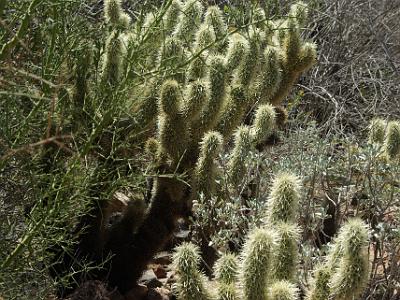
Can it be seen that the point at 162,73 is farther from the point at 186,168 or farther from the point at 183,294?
the point at 183,294

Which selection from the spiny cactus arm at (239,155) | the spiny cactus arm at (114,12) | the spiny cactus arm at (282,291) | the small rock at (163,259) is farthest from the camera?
A: the small rock at (163,259)

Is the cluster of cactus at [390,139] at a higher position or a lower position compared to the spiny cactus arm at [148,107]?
lower

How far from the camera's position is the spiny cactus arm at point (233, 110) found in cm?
489

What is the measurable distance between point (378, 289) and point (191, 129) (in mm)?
1438

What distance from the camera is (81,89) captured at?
4.50 meters

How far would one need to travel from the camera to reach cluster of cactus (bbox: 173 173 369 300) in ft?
10.9

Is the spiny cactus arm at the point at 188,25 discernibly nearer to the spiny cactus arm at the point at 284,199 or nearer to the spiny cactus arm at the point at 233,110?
the spiny cactus arm at the point at 233,110

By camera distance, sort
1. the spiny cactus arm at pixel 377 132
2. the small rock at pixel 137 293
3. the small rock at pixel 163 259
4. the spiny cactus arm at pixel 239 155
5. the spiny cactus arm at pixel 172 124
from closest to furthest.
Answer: the spiny cactus arm at pixel 172 124
the spiny cactus arm at pixel 239 155
the small rock at pixel 137 293
the spiny cactus arm at pixel 377 132
the small rock at pixel 163 259

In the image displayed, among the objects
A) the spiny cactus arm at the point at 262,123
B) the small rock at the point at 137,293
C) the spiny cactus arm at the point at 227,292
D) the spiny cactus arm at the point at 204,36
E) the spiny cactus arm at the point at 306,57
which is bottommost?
the small rock at the point at 137,293

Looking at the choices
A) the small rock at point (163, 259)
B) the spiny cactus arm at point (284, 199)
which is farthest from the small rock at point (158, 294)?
the spiny cactus arm at point (284, 199)

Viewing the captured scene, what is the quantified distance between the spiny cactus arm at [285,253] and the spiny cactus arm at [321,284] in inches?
4.4

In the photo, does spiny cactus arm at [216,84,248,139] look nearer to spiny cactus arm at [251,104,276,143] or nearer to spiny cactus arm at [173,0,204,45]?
spiny cactus arm at [251,104,276,143]

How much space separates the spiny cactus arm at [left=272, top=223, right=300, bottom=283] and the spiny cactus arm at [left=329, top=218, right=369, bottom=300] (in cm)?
20

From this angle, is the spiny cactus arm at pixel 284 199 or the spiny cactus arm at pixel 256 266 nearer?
the spiny cactus arm at pixel 256 266
